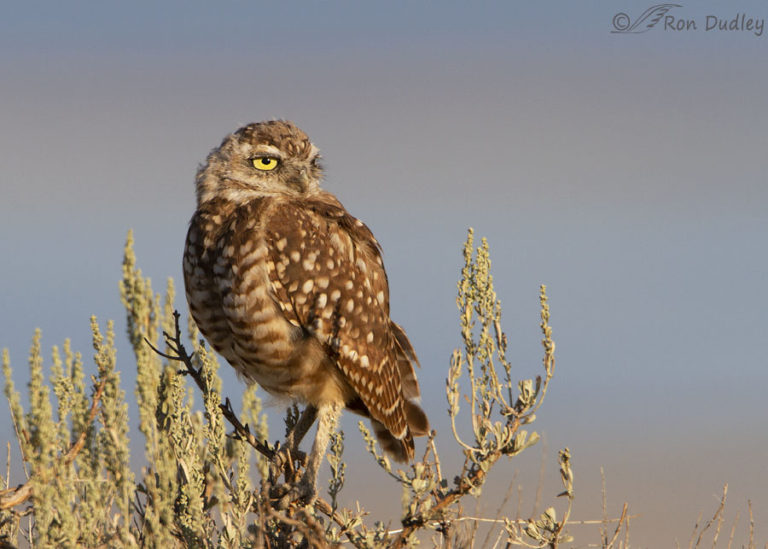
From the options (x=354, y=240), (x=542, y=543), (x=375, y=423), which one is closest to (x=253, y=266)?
(x=354, y=240)

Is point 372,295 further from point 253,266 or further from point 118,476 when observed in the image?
point 118,476

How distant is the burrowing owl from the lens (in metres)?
4.66

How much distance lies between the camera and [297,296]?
470cm

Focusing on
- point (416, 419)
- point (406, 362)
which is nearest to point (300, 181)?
point (406, 362)

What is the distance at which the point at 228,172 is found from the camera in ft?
17.4

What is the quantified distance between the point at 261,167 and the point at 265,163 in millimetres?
45

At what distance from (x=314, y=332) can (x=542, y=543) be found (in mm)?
1664

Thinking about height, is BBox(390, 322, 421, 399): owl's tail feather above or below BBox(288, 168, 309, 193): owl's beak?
below

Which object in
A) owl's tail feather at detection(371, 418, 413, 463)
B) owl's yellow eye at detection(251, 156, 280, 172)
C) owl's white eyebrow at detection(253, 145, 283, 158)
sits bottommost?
owl's tail feather at detection(371, 418, 413, 463)

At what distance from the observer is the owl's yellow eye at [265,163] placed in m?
5.27

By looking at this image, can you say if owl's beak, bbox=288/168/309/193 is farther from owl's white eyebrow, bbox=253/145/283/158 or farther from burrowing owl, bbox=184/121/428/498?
owl's white eyebrow, bbox=253/145/283/158

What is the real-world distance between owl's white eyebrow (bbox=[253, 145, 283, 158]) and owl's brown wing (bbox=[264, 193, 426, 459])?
39 centimetres

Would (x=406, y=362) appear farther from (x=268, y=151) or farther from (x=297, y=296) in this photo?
(x=268, y=151)

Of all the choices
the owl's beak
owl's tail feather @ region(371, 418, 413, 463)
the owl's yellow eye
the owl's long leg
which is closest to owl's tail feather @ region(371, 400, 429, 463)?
owl's tail feather @ region(371, 418, 413, 463)
